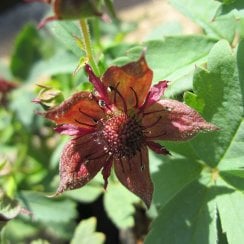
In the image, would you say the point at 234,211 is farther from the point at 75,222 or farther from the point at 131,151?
the point at 75,222

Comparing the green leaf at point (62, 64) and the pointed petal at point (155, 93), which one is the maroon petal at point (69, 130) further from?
the green leaf at point (62, 64)

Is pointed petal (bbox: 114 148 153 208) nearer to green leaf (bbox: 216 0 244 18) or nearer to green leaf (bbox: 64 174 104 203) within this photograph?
green leaf (bbox: 216 0 244 18)

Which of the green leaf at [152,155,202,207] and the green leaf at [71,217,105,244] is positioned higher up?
the green leaf at [152,155,202,207]

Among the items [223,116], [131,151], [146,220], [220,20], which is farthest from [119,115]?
[146,220]

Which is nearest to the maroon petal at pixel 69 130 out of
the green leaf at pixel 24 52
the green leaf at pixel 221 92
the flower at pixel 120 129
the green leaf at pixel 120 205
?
the flower at pixel 120 129

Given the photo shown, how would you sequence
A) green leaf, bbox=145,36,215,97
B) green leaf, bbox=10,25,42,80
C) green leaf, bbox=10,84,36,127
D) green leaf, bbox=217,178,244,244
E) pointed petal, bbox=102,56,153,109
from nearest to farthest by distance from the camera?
pointed petal, bbox=102,56,153,109
green leaf, bbox=217,178,244,244
green leaf, bbox=145,36,215,97
green leaf, bbox=10,84,36,127
green leaf, bbox=10,25,42,80

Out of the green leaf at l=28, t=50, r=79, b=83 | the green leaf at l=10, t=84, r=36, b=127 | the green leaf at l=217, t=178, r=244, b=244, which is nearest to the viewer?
the green leaf at l=217, t=178, r=244, b=244

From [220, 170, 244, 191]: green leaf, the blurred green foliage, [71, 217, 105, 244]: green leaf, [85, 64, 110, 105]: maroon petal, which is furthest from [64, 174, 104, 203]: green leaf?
[85, 64, 110, 105]: maroon petal
